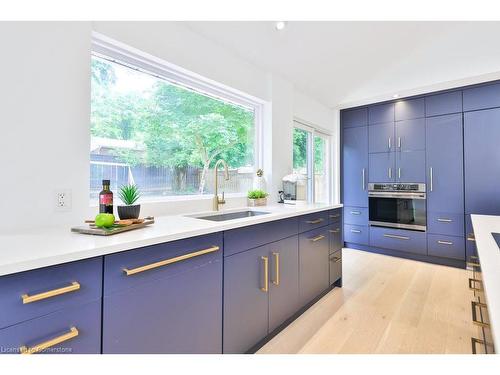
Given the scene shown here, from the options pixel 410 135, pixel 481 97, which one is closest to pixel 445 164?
pixel 410 135

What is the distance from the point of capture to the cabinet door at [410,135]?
3.46 meters

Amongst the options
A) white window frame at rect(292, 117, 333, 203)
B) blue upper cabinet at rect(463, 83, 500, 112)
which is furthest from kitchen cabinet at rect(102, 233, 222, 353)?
blue upper cabinet at rect(463, 83, 500, 112)

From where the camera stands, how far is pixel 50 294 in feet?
2.56

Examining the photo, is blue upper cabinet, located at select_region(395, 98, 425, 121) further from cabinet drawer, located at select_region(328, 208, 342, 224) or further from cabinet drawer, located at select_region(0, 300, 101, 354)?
cabinet drawer, located at select_region(0, 300, 101, 354)

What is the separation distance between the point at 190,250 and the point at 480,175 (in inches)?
141

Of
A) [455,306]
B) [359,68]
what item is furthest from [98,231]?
[359,68]

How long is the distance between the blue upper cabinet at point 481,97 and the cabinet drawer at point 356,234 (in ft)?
6.62

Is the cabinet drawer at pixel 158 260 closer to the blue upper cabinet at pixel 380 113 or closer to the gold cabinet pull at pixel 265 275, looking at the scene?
the gold cabinet pull at pixel 265 275

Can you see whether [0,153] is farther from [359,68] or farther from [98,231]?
[359,68]

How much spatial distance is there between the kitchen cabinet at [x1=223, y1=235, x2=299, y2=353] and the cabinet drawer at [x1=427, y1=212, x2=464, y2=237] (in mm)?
2480

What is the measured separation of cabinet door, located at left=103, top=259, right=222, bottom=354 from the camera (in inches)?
37.7

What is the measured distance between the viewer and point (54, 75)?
132 cm

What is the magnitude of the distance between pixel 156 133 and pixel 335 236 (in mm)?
1905

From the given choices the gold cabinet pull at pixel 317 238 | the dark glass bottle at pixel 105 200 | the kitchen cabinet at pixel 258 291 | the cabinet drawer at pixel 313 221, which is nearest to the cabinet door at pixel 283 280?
the kitchen cabinet at pixel 258 291
